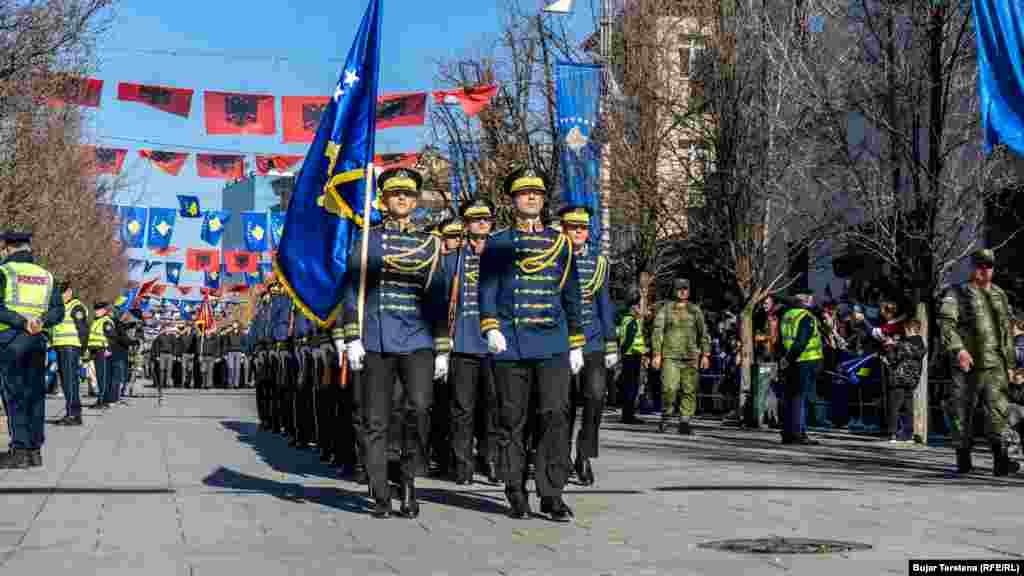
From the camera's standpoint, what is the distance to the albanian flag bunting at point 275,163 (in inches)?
1858

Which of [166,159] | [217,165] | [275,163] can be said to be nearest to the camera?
[166,159]

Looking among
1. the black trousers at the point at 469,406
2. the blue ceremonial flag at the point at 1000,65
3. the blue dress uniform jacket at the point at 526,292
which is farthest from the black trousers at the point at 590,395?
the blue ceremonial flag at the point at 1000,65

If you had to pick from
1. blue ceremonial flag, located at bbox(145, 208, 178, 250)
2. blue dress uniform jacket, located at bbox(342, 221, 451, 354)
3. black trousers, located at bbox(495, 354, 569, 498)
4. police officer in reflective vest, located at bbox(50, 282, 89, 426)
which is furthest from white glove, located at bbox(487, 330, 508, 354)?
blue ceremonial flag, located at bbox(145, 208, 178, 250)

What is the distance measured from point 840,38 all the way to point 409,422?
11.2 metres

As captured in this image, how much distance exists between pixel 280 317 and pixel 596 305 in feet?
19.5

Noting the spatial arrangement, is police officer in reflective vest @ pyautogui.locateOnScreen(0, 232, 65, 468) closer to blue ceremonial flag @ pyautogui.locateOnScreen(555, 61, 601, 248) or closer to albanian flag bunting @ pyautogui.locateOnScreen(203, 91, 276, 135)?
blue ceremonial flag @ pyautogui.locateOnScreen(555, 61, 601, 248)

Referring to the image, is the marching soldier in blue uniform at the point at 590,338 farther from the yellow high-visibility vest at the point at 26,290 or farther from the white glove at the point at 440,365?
the yellow high-visibility vest at the point at 26,290

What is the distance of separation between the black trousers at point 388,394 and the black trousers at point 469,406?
7.52ft

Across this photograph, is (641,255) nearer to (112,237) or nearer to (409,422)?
(409,422)

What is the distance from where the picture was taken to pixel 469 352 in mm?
13664

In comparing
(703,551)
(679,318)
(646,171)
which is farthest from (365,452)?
(646,171)

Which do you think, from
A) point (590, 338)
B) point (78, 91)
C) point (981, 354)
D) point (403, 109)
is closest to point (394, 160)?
point (403, 109)

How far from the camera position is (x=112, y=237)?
61156 millimetres

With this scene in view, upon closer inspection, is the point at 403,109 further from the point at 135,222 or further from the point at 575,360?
the point at 575,360
